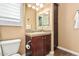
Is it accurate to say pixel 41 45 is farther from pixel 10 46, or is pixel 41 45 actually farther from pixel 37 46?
pixel 10 46

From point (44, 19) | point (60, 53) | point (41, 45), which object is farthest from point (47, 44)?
point (44, 19)

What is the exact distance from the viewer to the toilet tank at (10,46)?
3.38 feet

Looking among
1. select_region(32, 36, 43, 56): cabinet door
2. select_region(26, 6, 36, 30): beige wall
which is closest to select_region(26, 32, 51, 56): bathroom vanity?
select_region(32, 36, 43, 56): cabinet door

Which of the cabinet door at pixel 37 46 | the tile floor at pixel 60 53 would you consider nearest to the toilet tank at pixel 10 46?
the cabinet door at pixel 37 46

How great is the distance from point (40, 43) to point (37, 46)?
1.9 inches

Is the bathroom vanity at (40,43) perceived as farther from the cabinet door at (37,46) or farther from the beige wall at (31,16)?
the beige wall at (31,16)

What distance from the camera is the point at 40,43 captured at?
1.09m

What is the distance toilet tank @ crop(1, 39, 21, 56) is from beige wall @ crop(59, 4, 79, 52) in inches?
19.4

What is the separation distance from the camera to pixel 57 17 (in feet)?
3.49

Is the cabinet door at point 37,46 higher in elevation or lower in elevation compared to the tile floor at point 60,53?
higher

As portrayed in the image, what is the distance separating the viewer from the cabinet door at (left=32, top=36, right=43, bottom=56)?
3.54 feet

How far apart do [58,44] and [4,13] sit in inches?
26.9

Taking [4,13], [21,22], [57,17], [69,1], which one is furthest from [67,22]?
[4,13]

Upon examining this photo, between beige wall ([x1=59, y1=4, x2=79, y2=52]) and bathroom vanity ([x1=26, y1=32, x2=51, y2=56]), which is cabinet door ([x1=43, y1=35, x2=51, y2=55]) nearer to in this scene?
bathroom vanity ([x1=26, y1=32, x2=51, y2=56])
